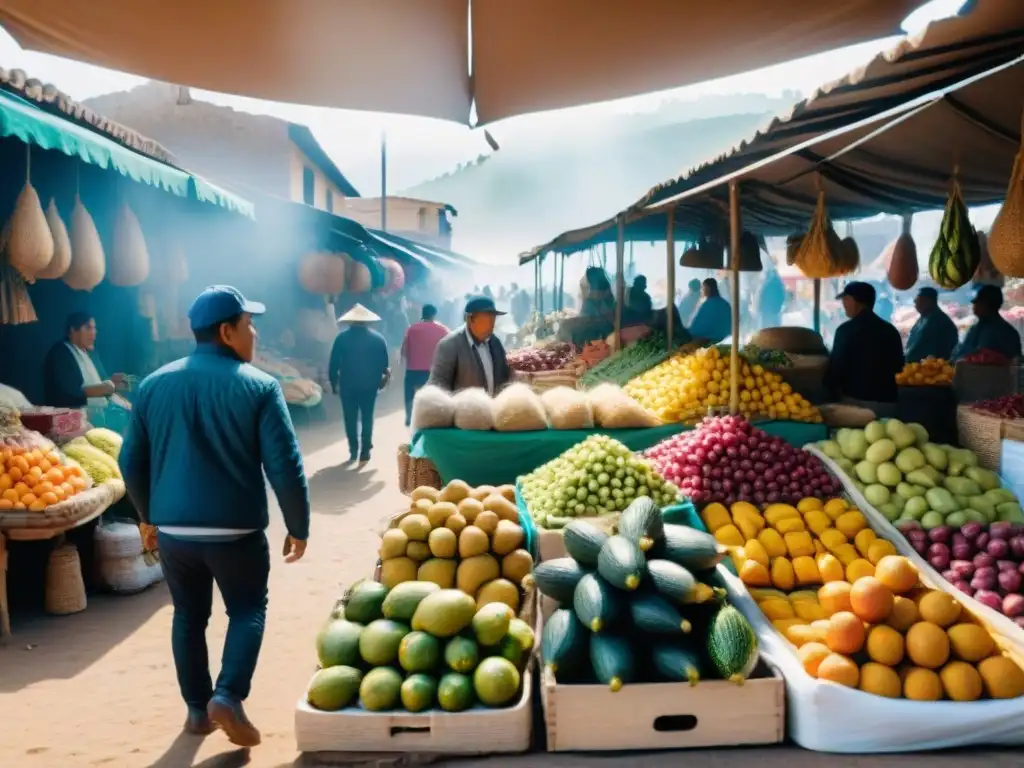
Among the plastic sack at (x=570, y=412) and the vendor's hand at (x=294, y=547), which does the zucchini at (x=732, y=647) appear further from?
the plastic sack at (x=570, y=412)

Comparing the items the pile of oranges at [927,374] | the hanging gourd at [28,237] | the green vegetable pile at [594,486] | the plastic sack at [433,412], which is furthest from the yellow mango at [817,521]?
the hanging gourd at [28,237]

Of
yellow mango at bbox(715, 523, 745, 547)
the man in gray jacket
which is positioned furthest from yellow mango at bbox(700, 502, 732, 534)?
the man in gray jacket

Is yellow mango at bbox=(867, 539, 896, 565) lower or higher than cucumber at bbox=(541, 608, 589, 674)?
higher

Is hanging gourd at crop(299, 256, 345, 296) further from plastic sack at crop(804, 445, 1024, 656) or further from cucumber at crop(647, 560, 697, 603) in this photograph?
cucumber at crop(647, 560, 697, 603)

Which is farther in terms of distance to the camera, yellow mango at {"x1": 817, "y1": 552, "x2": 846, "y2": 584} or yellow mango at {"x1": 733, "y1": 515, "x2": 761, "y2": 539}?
yellow mango at {"x1": 733, "y1": 515, "x2": 761, "y2": 539}

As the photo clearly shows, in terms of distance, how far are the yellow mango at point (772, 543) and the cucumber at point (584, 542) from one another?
1112mm

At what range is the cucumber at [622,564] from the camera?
3271mm

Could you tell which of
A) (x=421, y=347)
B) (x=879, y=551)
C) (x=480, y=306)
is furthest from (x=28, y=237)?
(x=421, y=347)

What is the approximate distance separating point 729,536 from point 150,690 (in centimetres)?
301

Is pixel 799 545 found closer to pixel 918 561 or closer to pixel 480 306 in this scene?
A: pixel 918 561

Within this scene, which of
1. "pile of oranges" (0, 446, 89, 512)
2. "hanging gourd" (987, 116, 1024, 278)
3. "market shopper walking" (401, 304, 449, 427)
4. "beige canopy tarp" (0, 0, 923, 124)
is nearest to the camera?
"beige canopy tarp" (0, 0, 923, 124)

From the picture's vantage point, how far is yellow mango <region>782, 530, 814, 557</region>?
424cm

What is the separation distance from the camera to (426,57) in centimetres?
263

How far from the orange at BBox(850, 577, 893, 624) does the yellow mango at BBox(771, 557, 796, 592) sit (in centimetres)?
73
